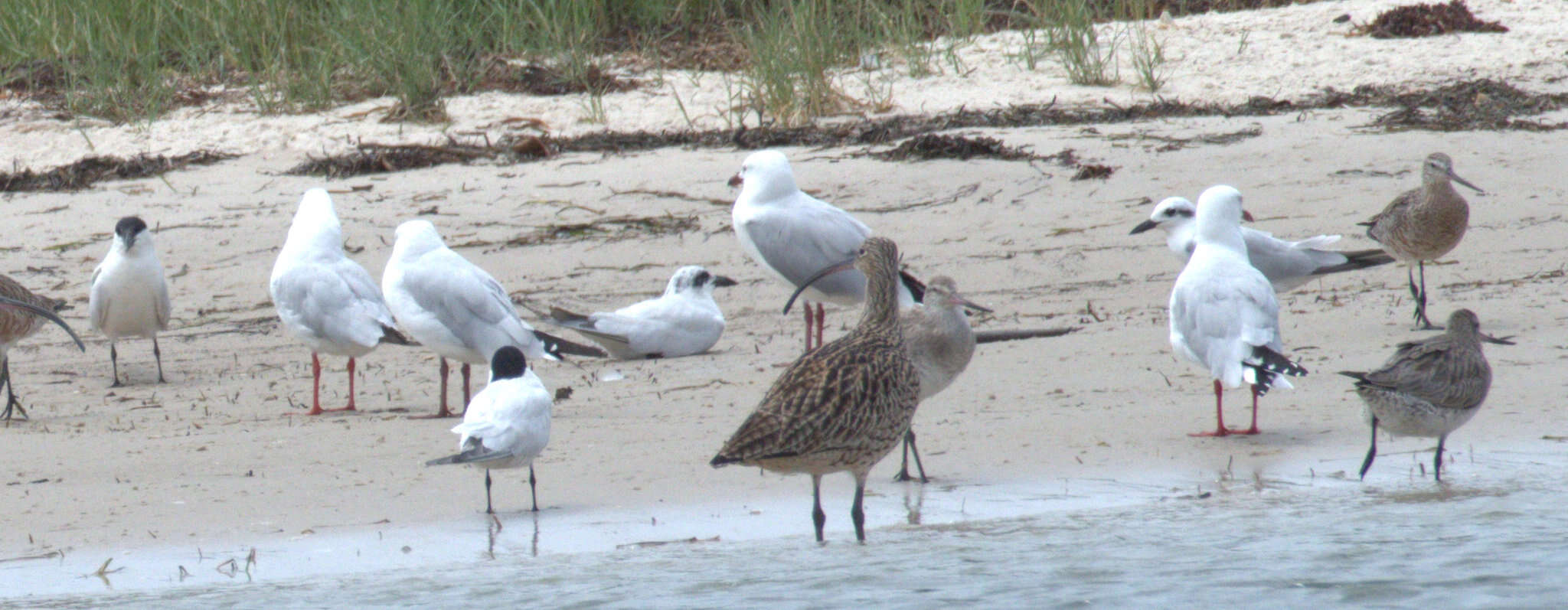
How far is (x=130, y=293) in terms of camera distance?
348 inches

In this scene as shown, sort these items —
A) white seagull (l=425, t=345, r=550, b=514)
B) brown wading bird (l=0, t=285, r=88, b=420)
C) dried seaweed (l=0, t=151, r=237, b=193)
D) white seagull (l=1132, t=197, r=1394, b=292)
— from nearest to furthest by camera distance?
1. white seagull (l=425, t=345, r=550, b=514)
2. brown wading bird (l=0, t=285, r=88, b=420)
3. white seagull (l=1132, t=197, r=1394, b=292)
4. dried seaweed (l=0, t=151, r=237, b=193)

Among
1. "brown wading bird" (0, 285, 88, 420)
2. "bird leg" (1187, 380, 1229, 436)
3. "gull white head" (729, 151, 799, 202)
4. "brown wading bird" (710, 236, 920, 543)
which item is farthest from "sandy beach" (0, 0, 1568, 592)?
"gull white head" (729, 151, 799, 202)

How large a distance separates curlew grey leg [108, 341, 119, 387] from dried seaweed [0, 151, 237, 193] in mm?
2107

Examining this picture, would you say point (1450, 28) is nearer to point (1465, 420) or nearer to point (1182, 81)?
point (1182, 81)

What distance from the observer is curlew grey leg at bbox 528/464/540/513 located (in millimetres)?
5988

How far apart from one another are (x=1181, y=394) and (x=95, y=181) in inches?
286

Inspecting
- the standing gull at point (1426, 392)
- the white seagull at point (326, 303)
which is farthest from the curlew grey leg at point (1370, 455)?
the white seagull at point (326, 303)

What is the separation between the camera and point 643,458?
21.3 feet

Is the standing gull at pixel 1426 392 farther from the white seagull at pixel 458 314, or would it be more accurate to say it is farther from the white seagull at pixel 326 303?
the white seagull at pixel 326 303

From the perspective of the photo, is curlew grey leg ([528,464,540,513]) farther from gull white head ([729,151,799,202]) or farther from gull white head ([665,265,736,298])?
gull white head ([729,151,799,202])

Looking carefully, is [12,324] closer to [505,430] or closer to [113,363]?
[113,363]

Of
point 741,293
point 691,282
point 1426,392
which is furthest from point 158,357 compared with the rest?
point 1426,392

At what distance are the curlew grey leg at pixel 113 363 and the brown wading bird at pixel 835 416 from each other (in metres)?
4.42

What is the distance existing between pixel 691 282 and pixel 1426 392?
13.3ft
